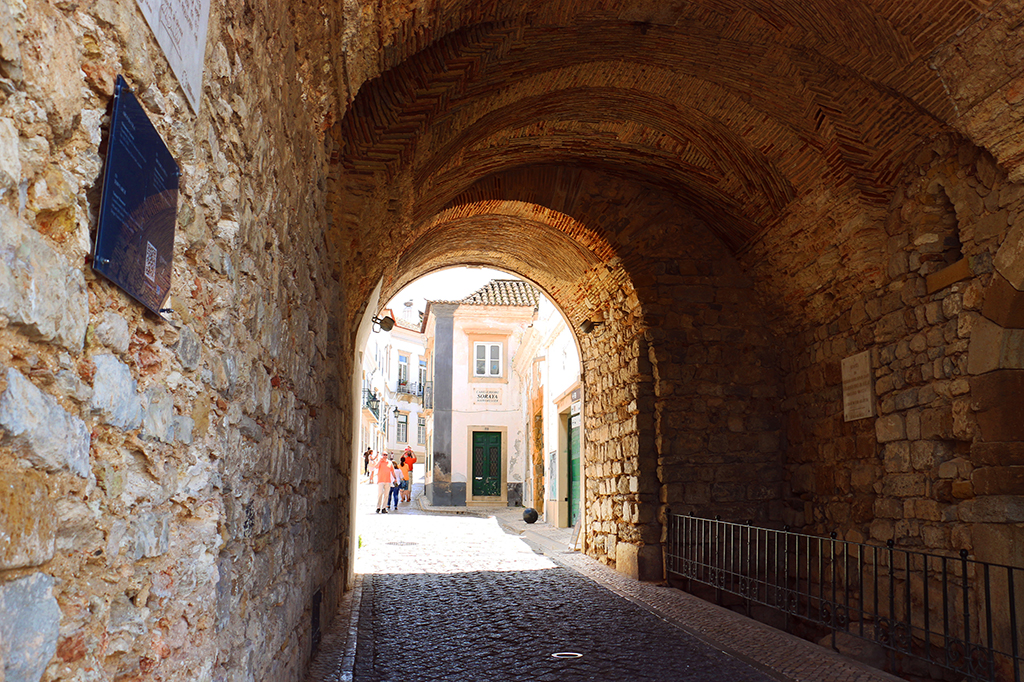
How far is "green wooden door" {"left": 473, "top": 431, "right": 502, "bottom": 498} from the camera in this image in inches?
1008

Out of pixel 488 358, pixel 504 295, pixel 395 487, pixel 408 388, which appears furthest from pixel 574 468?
pixel 408 388

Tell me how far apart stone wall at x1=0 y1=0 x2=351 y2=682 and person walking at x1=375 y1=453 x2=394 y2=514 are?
15189mm

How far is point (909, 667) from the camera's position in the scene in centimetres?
574

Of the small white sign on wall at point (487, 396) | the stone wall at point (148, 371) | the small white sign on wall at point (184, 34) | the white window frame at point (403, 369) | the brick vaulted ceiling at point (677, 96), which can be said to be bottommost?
the stone wall at point (148, 371)

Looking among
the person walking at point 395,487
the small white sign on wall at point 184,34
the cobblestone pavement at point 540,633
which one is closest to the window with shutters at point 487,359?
the person walking at point 395,487

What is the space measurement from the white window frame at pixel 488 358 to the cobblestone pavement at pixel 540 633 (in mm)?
17562

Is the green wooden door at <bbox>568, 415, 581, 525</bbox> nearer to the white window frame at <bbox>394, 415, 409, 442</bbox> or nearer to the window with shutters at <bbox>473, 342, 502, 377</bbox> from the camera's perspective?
the window with shutters at <bbox>473, 342, 502, 377</bbox>

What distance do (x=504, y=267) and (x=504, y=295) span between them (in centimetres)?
1520

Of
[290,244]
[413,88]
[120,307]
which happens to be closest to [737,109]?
[413,88]

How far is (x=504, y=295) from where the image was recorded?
26469 mm

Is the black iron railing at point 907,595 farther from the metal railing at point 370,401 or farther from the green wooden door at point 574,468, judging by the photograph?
the metal railing at point 370,401

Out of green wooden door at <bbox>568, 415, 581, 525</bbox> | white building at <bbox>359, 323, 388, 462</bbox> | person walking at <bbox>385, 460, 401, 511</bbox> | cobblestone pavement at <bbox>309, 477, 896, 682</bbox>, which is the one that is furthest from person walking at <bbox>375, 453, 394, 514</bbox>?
white building at <bbox>359, 323, 388, 462</bbox>

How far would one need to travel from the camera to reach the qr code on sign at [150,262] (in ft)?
5.14

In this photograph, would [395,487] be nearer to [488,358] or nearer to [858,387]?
[488,358]
